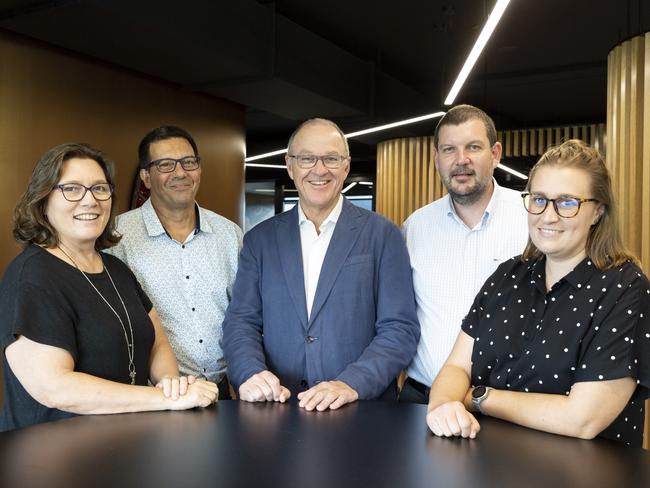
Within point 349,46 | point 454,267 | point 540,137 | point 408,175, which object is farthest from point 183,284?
point 540,137

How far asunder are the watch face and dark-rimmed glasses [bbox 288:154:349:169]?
1.13 meters

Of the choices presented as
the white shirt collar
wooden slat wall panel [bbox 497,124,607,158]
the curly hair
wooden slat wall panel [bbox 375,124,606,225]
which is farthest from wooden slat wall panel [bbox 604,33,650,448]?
wooden slat wall panel [bbox 497,124,607,158]

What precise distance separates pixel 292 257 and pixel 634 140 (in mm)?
2865

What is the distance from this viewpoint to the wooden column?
10.7 meters

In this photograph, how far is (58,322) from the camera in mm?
2043

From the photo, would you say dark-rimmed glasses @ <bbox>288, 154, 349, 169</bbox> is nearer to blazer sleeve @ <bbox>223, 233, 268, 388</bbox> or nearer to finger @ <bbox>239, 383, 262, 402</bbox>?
blazer sleeve @ <bbox>223, 233, 268, 388</bbox>

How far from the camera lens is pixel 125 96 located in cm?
592

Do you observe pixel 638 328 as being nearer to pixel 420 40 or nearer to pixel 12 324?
pixel 12 324

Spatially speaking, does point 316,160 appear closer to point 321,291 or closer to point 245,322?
point 321,291

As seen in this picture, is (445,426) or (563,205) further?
(563,205)

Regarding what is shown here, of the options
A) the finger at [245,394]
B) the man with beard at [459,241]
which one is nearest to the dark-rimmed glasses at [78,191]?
the finger at [245,394]

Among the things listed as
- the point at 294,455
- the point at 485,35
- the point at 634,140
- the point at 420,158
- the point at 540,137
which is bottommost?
the point at 294,455

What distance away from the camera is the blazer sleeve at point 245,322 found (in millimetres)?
2514

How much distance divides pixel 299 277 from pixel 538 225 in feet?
3.40
